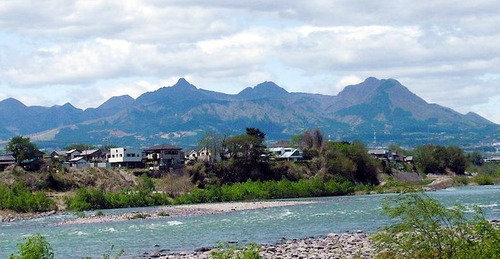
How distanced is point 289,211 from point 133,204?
82.0 feet

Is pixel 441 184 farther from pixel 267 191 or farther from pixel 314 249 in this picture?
pixel 314 249

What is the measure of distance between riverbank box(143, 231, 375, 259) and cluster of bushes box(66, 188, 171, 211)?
44837 millimetres

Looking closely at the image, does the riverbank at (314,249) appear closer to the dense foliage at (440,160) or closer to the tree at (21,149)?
the tree at (21,149)

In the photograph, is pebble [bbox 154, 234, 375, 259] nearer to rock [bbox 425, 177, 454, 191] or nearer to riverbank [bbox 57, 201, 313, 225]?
riverbank [bbox 57, 201, 313, 225]

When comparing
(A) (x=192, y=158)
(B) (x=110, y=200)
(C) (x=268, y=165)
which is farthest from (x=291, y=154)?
(B) (x=110, y=200)

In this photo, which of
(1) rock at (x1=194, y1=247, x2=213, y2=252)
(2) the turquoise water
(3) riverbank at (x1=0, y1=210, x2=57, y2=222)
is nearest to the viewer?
(1) rock at (x1=194, y1=247, x2=213, y2=252)

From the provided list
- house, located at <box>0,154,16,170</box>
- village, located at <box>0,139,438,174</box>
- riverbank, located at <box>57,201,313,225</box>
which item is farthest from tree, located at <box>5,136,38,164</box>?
riverbank, located at <box>57,201,313,225</box>

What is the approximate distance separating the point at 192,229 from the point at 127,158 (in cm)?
8083

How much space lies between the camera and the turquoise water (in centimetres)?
4137

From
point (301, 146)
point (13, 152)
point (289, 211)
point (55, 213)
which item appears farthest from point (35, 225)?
point (301, 146)

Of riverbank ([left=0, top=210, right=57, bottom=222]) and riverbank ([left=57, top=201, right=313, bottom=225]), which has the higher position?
riverbank ([left=57, top=201, right=313, bottom=225])

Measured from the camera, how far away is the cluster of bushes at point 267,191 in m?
90.5

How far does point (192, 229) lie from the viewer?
50781 millimetres

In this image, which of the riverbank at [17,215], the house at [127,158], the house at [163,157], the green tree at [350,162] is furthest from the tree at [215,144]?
the riverbank at [17,215]
